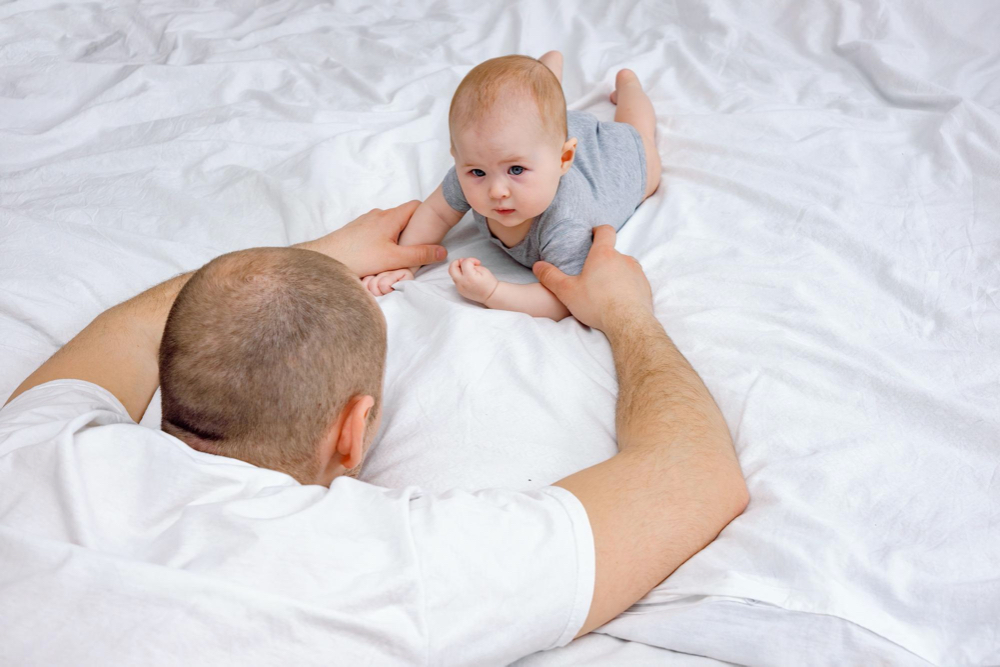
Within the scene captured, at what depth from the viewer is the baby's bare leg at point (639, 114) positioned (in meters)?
1.75

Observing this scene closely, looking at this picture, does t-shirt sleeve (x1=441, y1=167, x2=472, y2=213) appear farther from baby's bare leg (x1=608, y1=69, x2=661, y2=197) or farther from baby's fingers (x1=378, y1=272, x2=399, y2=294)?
baby's bare leg (x1=608, y1=69, x2=661, y2=197)

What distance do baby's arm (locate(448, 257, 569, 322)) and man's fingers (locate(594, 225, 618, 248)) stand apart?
138mm

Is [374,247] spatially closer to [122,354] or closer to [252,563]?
[122,354]

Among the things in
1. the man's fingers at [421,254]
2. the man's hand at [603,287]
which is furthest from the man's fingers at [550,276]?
the man's fingers at [421,254]

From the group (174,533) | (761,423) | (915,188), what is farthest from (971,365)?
(174,533)

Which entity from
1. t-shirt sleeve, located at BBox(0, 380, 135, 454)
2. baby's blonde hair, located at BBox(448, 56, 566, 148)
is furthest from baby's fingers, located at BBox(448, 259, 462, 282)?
t-shirt sleeve, located at BBox(0, 380, 135, 454)

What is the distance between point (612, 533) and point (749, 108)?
4.21 feet

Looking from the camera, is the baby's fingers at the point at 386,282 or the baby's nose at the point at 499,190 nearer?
the baby's nose at the point at 499,190

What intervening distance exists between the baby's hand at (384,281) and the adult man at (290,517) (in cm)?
55

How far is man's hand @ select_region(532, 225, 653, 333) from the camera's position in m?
1.33

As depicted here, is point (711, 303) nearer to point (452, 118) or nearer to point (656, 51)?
point (452, 118)

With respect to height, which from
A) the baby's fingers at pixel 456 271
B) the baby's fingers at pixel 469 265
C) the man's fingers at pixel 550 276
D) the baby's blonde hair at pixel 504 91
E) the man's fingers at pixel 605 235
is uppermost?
the baby's blonde hair at pixel 504 91

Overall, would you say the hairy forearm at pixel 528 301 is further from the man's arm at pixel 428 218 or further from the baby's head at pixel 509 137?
the man's arm at pixel 428 218

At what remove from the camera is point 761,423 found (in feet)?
3.68
